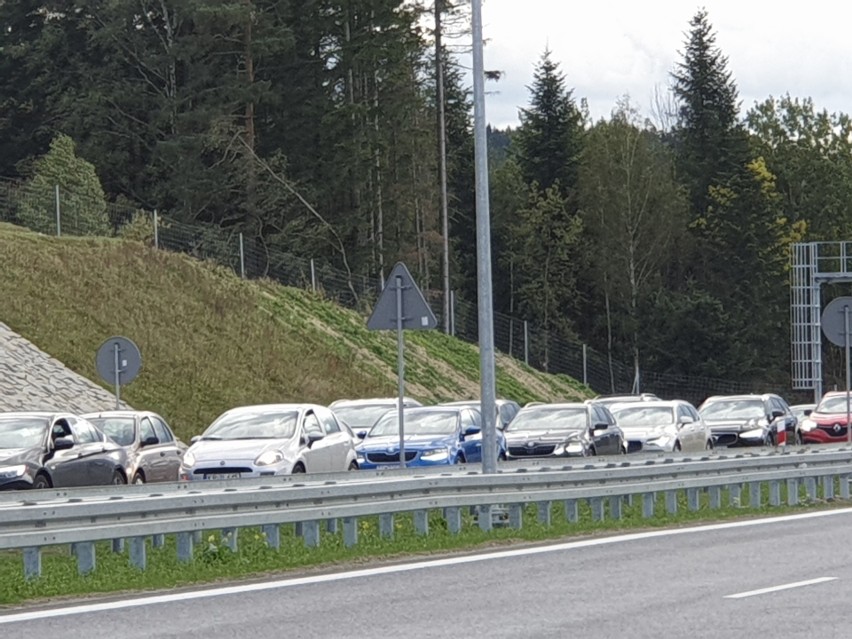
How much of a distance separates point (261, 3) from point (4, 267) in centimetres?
2855

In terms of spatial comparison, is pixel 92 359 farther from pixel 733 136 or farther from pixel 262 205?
pixel 733 136

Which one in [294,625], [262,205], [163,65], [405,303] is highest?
[163,65]

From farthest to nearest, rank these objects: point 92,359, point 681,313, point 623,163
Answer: point 623,163
point 681,313
point 92,359

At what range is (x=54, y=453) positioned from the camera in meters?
24.7

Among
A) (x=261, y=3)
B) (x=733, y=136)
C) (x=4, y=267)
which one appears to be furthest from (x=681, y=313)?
(x=4, y=267)

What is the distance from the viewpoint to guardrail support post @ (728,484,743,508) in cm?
2645

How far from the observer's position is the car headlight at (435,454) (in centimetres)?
3034

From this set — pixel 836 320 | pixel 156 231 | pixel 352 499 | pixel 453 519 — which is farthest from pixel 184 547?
pixel 156 231

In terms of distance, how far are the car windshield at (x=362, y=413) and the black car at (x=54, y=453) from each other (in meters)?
8.48

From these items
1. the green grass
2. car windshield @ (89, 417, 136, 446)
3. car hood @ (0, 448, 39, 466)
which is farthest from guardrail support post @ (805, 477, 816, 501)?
car hood @ (0, 448, 39, 466)

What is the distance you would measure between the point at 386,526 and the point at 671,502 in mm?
5520

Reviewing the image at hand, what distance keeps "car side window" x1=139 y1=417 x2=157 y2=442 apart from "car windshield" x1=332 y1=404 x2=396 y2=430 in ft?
19.5

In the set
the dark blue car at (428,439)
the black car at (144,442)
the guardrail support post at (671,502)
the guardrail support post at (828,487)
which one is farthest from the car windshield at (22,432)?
the guardrail support post at (828,487)

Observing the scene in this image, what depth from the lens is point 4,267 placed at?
44.5 meters
